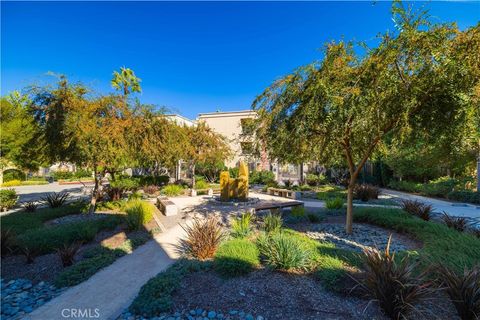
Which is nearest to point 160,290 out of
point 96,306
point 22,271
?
point 96,306

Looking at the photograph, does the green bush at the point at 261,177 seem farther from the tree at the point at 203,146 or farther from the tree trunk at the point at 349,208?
the tree trunk at the point at 349,208

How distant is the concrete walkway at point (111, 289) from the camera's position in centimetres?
332

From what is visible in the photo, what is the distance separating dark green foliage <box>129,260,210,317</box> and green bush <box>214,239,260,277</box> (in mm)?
335

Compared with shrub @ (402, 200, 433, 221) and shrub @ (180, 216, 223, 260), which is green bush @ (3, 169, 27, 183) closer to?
shrub @ (180, 216, 223, 260)

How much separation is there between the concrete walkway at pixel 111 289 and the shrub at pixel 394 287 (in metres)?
3.56

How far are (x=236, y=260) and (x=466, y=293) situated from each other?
3.22 metres

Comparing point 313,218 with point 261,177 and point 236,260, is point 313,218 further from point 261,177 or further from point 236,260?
point 261,177

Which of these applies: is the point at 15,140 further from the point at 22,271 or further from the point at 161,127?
the point at 22,271

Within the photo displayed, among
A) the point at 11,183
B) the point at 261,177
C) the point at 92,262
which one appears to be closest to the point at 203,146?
the point at 261,177

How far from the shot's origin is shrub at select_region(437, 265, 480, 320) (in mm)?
2951

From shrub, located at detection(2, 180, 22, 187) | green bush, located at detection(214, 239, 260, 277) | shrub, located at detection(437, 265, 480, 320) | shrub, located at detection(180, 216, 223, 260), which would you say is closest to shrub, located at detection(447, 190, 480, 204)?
shrub, located at detection(437, 265, 480, 320)

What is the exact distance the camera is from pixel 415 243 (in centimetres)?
596

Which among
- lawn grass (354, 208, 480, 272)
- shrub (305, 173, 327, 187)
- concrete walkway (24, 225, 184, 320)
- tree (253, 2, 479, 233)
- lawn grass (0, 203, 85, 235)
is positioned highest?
tree (253, 2, 479, 233)

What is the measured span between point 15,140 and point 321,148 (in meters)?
17.9
